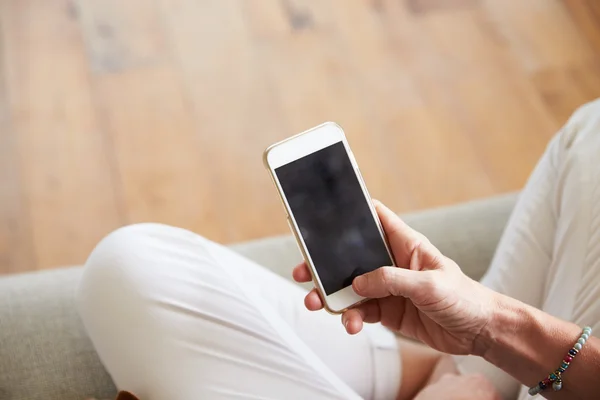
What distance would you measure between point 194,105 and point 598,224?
95 cm

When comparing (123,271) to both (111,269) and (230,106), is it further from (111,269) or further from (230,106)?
(230,106)

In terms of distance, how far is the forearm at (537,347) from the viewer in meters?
0.71

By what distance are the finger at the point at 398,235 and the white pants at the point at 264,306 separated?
0.13 m

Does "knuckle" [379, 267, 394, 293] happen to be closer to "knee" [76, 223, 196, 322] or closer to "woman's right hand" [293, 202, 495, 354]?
"woman's right hand" [293, 202, 495, 354]

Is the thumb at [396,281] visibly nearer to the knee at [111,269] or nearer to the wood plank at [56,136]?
the knee at [111,269]

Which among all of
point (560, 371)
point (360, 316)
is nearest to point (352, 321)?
point (360, 316)

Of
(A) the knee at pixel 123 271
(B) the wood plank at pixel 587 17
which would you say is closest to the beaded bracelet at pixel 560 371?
(A) the knee at pixel 123 271

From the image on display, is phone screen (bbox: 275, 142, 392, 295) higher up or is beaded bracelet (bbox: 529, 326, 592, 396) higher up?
phone screen (bbox: 275, 142, 392, 295)

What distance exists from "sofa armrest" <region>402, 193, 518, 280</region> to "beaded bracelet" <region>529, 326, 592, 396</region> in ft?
0.82

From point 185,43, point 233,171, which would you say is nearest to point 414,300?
point 233,171

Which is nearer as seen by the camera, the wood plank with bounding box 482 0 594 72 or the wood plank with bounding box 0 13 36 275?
the wood plank with bounding box 0 13 36 275

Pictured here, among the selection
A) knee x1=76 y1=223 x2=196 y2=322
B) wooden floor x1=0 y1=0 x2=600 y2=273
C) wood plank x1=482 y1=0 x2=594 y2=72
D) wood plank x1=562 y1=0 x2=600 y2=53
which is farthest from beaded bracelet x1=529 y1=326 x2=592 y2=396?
wood plank x1=562 y1=0 x2=600 y2=53

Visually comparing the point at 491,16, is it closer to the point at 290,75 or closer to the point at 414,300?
the point at 290,75

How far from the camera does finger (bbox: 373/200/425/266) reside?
0.77m
